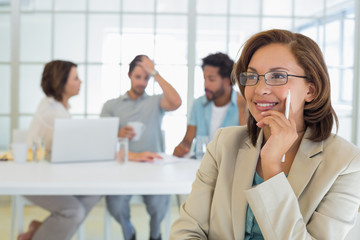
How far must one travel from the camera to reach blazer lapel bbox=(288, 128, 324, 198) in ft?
3.89

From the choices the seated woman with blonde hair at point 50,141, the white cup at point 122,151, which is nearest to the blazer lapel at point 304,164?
the white cup at point 122,151

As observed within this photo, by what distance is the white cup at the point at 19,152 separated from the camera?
A: 2654mm

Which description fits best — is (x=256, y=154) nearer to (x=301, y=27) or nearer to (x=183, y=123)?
(x=183, y=123)

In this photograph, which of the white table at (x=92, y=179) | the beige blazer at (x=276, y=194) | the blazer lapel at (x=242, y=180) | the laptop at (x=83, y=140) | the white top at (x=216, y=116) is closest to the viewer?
the beige blazer at (x=276, y=194)


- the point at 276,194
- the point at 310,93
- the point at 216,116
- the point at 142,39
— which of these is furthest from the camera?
the point at 142,39

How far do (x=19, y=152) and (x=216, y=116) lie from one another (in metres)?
1.37

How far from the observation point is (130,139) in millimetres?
3068

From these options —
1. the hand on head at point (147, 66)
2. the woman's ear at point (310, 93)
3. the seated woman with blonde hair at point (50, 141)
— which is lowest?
the seated woman with blonde hair at point (50, 141)

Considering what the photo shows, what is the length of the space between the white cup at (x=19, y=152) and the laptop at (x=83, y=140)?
0.55ft

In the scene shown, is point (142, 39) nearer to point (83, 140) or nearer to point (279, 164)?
point (83, 140)

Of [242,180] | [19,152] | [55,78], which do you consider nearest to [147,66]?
[55,78]

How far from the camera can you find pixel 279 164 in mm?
1174

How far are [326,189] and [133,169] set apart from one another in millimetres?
1497

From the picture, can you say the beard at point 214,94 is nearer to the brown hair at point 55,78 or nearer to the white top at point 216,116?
the white top at point 216,116
